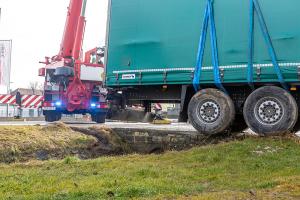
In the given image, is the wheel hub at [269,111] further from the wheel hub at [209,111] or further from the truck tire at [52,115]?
the truck tire at [52,115]

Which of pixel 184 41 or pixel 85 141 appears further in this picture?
pixel 85 141

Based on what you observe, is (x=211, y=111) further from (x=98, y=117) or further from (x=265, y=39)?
(x=98, y=117)

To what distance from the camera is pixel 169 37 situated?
10.3m

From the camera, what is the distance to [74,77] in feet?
59.8

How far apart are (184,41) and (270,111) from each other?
2374 millimetres

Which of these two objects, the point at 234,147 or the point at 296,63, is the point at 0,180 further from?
the point at 296,63

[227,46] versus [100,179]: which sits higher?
[227,46]

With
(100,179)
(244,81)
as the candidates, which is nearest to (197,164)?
(100,179)

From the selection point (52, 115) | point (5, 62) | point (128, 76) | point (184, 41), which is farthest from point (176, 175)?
point (5, 62)

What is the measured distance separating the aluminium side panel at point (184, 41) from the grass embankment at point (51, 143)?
1.38 m

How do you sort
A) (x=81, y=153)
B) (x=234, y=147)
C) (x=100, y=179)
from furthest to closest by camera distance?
(x=81, y=153)
(x=234, y=147)
(x=100, y=179)

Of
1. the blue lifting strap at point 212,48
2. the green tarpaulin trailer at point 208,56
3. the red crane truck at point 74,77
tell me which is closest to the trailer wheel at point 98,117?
the red crane truck at point 74,77

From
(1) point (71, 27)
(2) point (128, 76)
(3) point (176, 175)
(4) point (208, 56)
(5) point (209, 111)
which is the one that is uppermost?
(1) point (71, 27)

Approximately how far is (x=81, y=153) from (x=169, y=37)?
3.23m
